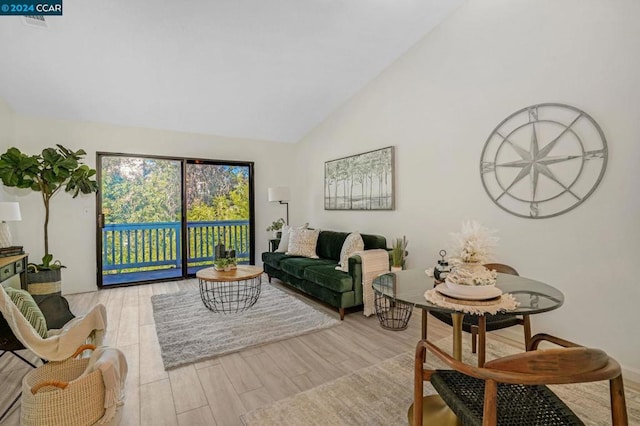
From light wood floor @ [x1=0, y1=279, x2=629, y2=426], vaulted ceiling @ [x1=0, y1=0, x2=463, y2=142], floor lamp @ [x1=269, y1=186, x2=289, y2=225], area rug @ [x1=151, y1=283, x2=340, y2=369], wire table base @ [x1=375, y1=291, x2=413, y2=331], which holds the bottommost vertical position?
light wood floor @ [x1=0, y1=279, x2=629, y2=426]

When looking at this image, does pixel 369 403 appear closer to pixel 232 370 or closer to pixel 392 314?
pixel 232 370

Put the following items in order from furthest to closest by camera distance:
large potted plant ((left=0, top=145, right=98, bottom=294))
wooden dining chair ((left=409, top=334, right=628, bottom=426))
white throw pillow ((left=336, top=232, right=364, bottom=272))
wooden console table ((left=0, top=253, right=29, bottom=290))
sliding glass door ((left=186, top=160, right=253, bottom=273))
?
1. sliding glass door ((left=186, top=160, right=253, bottom=273))
2. white throw pillow ((left=336, top=232, right=364, bottom=272))
3. large potted plant ((left=0, top=145, right=98, bottom=294))
4. wooden console table ((left=0, top=253, right=29, bottom=290))
5. wooden dining chair ((left=409, top=334, right=628, bottom=426))

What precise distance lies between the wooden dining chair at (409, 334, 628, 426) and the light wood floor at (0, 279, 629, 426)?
1.14 meters

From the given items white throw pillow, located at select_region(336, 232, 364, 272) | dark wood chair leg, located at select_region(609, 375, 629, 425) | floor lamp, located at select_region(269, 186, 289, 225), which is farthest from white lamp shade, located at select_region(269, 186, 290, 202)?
dark wood chair leg, located at select_region(609, 375, 629, 425)

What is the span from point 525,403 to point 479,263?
0.66m

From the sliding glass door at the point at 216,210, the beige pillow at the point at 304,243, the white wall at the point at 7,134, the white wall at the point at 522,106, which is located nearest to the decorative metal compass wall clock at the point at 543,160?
the white wall at the point at 522,106

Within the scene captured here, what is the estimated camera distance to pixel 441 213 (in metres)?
3.51

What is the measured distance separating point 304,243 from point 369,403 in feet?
9.76

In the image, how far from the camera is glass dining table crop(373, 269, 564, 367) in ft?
4.96

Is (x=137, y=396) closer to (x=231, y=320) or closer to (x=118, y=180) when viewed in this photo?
(x=231, y=320)

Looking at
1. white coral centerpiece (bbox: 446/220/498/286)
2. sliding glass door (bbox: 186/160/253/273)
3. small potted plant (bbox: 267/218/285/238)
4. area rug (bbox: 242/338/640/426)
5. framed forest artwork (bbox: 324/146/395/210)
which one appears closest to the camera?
white coral centerpiece (bbox: 446/220/498/286)

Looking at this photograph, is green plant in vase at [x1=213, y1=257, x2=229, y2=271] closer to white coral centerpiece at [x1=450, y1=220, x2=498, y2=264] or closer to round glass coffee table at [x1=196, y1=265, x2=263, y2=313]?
round glass coffee table at [x1=196, y1=265, x2=263, y2=313]

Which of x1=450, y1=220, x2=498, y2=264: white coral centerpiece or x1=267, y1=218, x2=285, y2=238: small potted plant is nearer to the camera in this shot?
x1=450, y1=220, x2=498, y2=264: white coral centerpiece

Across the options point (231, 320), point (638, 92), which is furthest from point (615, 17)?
point (231, 320)
